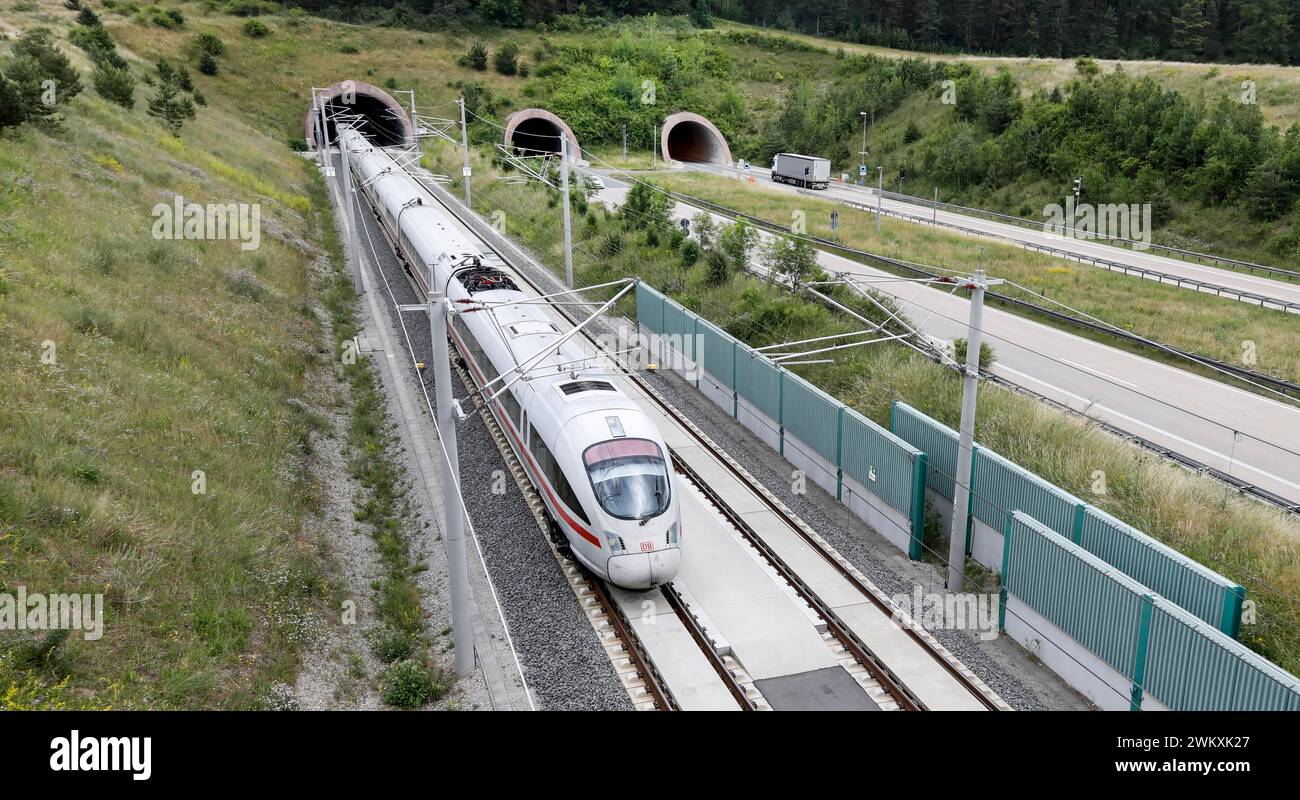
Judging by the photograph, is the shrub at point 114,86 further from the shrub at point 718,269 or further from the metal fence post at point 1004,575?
the metal fence post at point 1004,575

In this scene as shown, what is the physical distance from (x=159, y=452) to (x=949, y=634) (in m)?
14.8

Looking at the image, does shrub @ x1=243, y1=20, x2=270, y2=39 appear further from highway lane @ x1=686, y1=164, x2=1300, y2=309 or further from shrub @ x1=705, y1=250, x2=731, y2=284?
shrub @ x1=705, y1=250, x2=731, y2=284

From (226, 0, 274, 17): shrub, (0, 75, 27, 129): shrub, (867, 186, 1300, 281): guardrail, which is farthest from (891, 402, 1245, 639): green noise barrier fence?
(226, 0, 274, 17): shrub

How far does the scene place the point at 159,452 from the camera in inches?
650

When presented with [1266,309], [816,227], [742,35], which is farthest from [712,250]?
[742,35]

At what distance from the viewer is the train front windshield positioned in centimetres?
1538

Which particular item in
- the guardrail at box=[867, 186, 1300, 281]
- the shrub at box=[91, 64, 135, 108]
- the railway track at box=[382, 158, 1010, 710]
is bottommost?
the railway track at box=[382, 158, 1010, 710]

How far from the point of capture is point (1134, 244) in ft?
159

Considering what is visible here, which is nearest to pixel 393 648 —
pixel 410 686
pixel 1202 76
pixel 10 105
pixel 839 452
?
pixel 410 686

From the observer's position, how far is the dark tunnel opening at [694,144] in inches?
3260

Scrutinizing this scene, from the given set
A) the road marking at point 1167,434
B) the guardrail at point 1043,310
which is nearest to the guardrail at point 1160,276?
the guardrail at point 1043,310

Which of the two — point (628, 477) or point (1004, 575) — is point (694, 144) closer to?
point (628, 477)

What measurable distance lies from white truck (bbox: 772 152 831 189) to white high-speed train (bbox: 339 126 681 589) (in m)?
49.4

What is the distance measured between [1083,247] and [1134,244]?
308 centimetres
